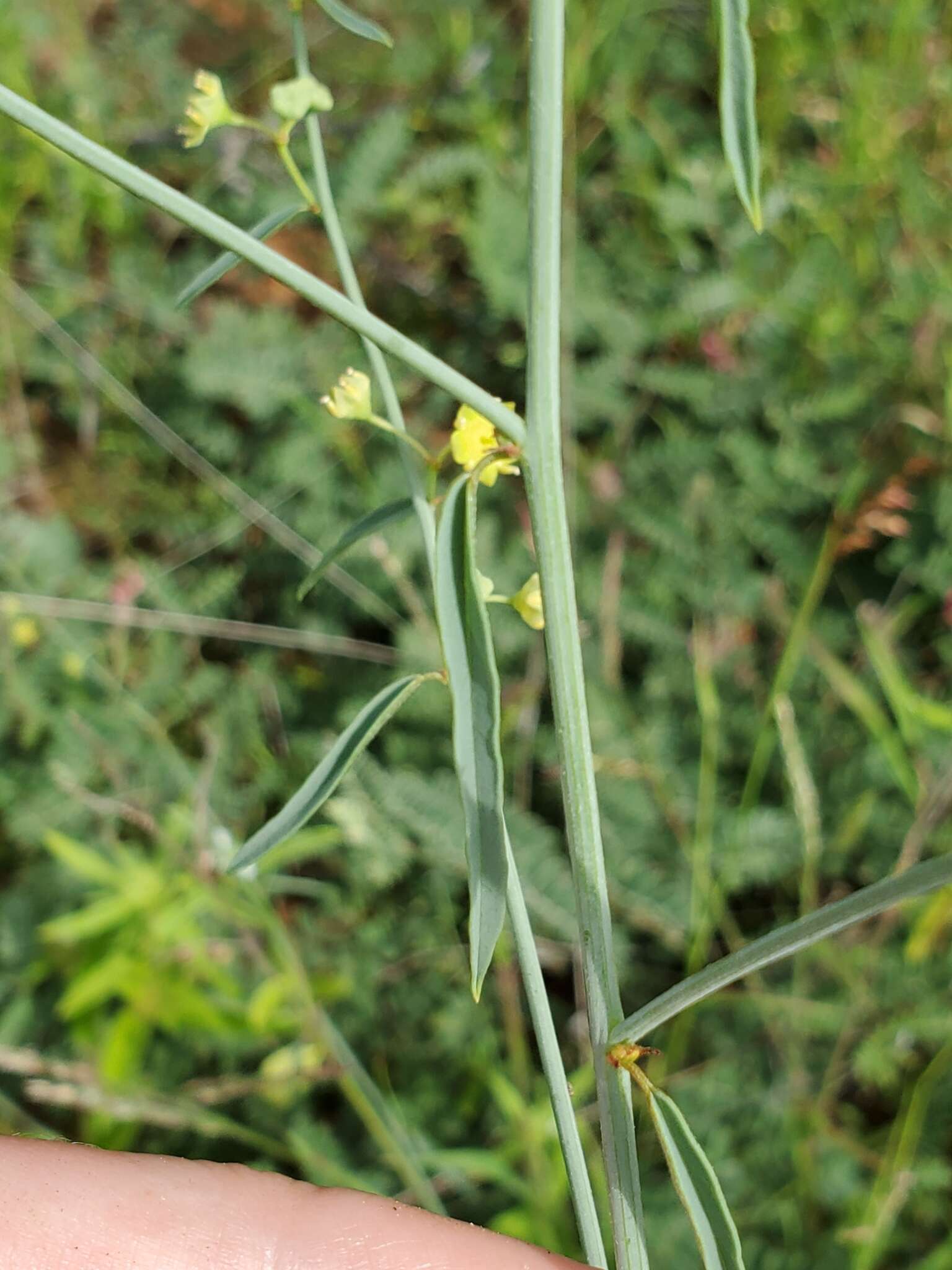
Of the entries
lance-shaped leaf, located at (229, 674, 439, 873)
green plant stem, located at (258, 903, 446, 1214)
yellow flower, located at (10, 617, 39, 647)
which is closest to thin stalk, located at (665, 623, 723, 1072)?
green plant stem, located at (258, 903, 446, 1214)

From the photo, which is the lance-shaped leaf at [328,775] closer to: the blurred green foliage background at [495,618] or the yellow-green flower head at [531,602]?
the yellow-green flower head at [531,602]

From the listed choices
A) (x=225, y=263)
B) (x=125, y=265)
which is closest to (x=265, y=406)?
(x=125, y=265)

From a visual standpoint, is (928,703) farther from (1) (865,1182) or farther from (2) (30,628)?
(2) (30,628)

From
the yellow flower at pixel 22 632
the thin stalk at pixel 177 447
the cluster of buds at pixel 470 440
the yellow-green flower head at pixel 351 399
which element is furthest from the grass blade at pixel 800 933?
the yellow flower at pixel 22 632

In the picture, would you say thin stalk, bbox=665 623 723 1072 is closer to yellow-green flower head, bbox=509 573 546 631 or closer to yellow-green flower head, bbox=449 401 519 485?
yellow-green flower head, bbox=509 573 546 631

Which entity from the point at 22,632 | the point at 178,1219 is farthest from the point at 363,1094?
the point at 22,632

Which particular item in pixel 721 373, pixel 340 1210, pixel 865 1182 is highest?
pixel 721 373
